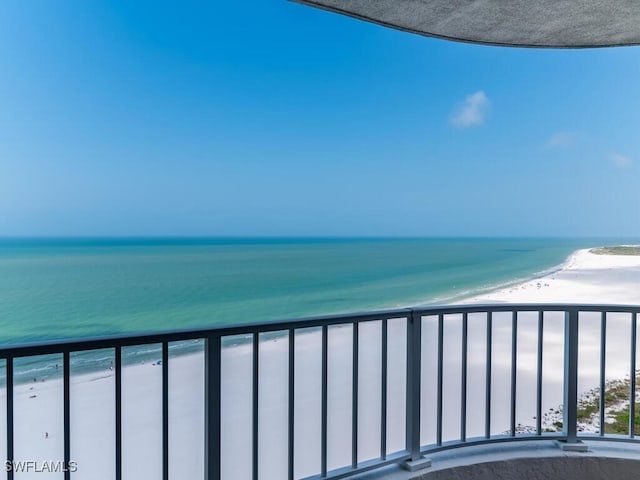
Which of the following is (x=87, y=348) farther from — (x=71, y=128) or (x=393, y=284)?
(x=71, y=128)

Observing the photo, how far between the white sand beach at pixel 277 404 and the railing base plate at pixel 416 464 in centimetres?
74

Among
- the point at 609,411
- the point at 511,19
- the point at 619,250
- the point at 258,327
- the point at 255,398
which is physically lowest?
the point at 609,411

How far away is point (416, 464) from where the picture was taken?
2332 mm

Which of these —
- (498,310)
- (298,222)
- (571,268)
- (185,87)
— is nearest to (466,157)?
(571,268)

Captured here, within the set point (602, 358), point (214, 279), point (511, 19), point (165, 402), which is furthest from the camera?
point (214, 279)

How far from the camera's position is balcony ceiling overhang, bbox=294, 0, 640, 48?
2041 mm

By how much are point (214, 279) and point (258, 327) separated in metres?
30.9

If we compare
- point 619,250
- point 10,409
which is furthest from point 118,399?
point 619,250

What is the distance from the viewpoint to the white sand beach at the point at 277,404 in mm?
6633

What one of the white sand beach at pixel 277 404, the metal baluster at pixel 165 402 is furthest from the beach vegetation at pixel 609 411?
the metal baluster at pixel 165 402

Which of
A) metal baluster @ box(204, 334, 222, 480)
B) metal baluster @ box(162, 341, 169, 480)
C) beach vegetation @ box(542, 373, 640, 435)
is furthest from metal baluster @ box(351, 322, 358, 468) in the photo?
beach vegetation @ box(542, 373, 640, 435)

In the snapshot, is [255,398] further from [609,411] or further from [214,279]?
[214,279]

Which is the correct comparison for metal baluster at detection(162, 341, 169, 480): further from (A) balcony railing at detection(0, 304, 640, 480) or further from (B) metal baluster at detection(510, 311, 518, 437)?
(B) metal baluster at detection(510, 311, 518, 437)

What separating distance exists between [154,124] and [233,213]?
28.7 feet
